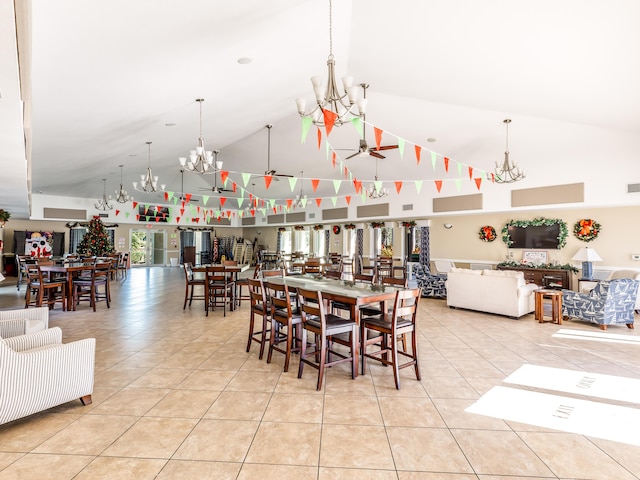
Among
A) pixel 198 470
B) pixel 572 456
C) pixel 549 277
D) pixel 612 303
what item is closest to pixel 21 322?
pixel 198 470

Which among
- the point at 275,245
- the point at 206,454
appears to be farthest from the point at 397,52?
the point at 275,245

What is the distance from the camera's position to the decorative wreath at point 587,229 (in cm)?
787

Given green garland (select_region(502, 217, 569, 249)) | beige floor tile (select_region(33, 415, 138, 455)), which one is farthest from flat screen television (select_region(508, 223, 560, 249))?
beige floor tile (select_region(33, 415, 138, 455))

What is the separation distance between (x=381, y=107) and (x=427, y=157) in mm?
2573

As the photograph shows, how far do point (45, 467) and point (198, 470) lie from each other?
2.87 ft

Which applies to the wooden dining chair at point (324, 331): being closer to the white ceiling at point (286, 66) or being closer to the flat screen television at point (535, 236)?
the white ceiling at point (286, 66)

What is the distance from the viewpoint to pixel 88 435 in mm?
2334

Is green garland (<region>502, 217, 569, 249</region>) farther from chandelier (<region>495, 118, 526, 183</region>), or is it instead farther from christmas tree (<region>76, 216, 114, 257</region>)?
christmas tree (<region>76, 216, 114, 257</region>)

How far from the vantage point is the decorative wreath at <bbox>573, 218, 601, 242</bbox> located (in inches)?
310

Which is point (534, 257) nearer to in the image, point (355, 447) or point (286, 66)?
point (286, 66)

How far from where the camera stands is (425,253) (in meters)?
11.0

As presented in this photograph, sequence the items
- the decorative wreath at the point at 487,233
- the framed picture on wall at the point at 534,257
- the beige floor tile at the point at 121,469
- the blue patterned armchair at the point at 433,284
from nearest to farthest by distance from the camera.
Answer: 1. the beige floor tile at the point at 121,469
2. the blue patterned armchair at the point at 433,284
3. the framed picture on wall at the point at 534,257
4. the decorative wreath at the point at 487,233

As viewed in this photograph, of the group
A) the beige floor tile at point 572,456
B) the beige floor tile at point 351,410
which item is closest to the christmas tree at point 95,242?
the beige floor tile at point 351,410

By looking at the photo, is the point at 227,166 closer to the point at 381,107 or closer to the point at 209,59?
the point at 381,107
